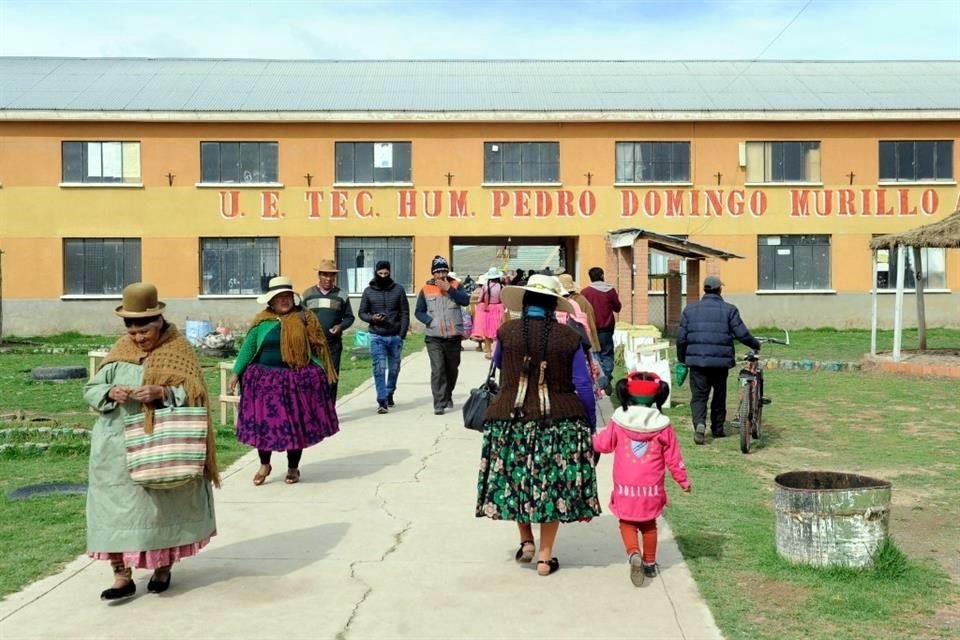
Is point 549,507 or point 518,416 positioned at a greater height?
point 518,416

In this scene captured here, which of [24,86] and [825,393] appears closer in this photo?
[825,393]

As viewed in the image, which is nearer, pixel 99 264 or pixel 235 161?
pixel 99 264

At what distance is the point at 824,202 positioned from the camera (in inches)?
1245

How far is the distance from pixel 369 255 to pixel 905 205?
14958 mm

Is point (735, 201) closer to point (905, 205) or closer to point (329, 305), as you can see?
point (905, 205)

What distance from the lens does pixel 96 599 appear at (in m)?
5.72

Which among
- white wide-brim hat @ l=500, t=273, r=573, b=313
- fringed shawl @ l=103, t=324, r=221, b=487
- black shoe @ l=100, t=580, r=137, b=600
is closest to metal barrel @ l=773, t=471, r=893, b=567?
white wide-brim hat @ l=500, t=273, r=573, b=313

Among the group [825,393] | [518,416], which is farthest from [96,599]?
[825,393]

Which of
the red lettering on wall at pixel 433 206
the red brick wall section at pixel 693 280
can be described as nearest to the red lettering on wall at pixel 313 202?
the red lettering on wall at pixel 433 206

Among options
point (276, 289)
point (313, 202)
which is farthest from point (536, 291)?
point (313, 202)

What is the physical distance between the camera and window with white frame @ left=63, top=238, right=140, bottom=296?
31188 millimetres

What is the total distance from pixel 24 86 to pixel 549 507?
30971mm

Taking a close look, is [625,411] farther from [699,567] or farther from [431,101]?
[431,101]

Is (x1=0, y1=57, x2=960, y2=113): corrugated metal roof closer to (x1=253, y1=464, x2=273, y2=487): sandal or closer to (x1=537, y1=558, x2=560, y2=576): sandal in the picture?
(x1=253, y1=464, x2=273, y2=487): sandal
